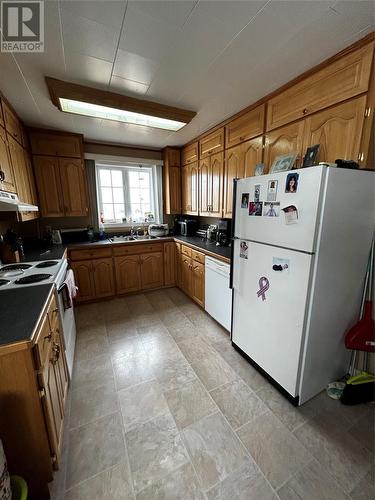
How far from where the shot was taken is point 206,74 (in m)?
1.66

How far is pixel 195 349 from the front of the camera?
215cm

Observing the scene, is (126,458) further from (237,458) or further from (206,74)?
(206,74)

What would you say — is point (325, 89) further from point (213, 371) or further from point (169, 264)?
point (169, 264)

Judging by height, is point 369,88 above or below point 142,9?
below

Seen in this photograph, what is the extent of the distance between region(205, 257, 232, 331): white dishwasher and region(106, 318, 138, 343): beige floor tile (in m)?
0.96

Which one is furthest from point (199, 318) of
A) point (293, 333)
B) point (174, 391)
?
point (293, 333)

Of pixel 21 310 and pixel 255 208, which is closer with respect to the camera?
pixel 21 310

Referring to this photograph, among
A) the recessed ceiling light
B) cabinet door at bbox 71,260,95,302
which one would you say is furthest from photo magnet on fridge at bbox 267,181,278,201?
cabinet door at bbox 71,260,95,302

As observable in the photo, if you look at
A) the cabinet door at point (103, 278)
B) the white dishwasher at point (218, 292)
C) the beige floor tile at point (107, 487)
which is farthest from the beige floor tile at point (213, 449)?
the cabinet door at point (103, 278)

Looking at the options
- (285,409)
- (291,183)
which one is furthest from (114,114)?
(285,409)

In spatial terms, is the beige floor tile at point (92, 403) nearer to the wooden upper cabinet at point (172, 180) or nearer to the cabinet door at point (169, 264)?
the cabinet door at point (169, 264)

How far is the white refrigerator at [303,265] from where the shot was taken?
128 cm

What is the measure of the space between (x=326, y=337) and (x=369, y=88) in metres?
1.65

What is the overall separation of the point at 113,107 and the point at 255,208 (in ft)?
5.30
